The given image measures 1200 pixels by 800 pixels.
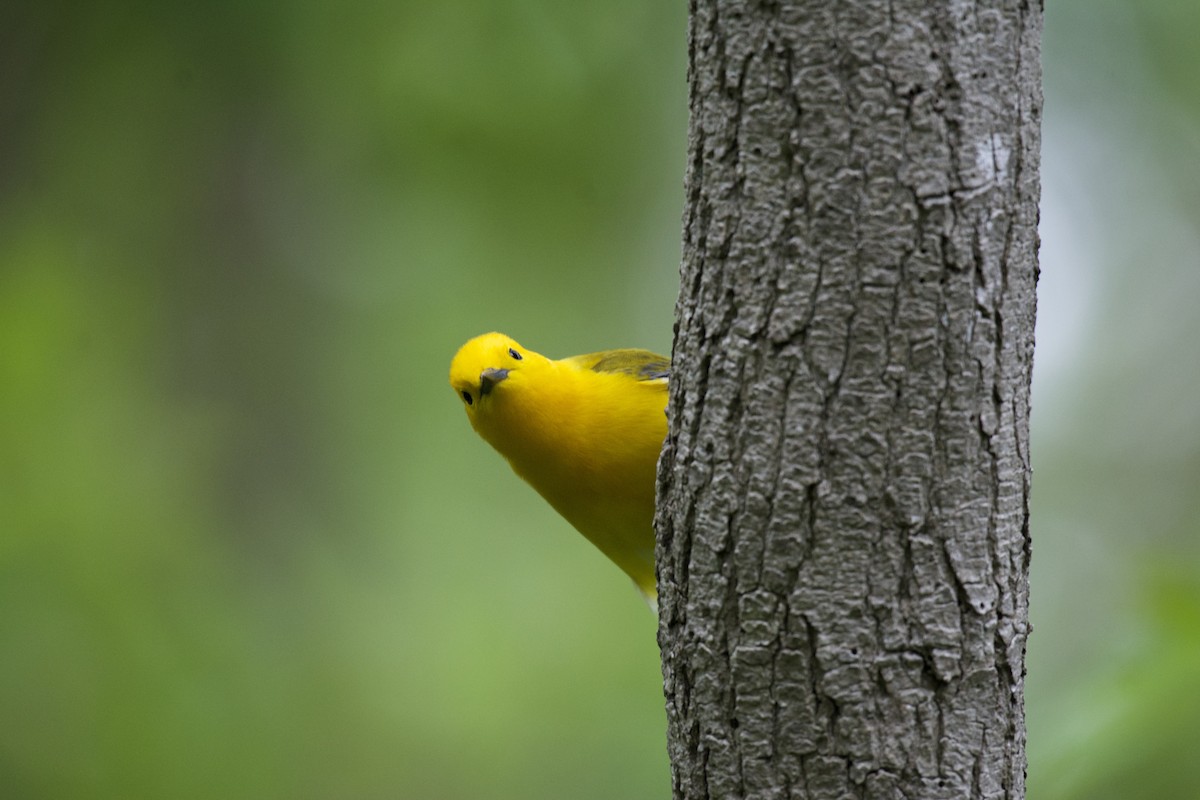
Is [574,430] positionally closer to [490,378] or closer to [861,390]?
[490,378]

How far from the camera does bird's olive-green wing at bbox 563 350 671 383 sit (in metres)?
2.86

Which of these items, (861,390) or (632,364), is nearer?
(861,390)

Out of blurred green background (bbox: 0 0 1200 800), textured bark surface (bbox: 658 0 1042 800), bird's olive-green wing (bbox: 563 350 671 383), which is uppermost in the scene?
blurred green background (bbox: 0 0 1200 800)

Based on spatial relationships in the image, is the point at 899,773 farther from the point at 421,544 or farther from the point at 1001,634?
the point at 421,544

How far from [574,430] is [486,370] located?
26cm

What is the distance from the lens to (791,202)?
140cm

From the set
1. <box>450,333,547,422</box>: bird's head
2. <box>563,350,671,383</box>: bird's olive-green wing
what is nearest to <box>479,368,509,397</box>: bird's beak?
<box>450,333,547,422</box>: bird's head

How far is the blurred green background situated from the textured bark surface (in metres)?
3.34

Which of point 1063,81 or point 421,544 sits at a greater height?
point 1063,81

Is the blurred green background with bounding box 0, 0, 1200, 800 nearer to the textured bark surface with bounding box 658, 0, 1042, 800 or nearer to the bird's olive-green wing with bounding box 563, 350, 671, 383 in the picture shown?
the bird's olive-green wing with bounding box 563, 350, 671, 383

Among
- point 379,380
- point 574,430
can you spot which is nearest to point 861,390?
point 574,430

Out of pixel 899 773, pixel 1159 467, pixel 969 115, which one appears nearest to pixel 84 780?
pixel 899 773

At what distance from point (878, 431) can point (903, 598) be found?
23 cm

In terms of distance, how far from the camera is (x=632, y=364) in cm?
291
